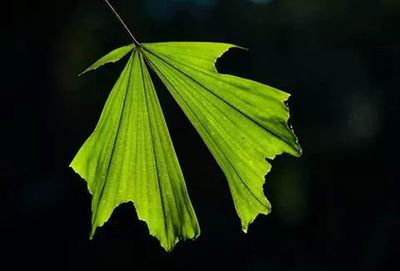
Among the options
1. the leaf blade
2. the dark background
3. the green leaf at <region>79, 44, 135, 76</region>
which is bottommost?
the dark background

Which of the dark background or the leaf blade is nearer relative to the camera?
the leaf blade

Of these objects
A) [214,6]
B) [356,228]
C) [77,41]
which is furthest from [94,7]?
[356,228]

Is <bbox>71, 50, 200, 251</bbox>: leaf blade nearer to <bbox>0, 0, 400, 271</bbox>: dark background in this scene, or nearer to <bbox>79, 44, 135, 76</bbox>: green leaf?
<bbox>79, 44, 135, 76</bbox>: green leaf

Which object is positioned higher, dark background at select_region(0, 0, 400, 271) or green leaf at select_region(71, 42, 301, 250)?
green leaf at select_region(71, 42, 301, 250)

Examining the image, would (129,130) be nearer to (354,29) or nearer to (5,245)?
(5,245)

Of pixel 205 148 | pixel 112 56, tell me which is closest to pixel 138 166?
pixel 112 56

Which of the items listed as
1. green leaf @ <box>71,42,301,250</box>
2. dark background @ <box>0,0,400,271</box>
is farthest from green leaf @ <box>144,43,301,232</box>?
dark background @ <box>0,0,400,271</box>

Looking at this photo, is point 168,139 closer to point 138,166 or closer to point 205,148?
point 138,166

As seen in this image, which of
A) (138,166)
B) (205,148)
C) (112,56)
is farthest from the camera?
(205,148)
